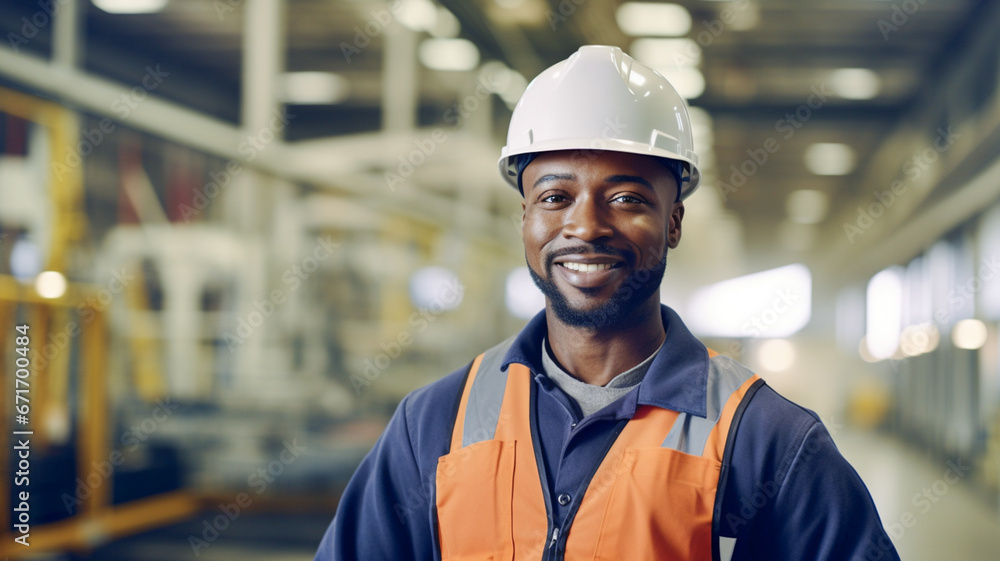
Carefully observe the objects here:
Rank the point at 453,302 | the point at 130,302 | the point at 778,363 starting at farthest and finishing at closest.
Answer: the point at 778,363
the point at 453,302
the point at 130,302

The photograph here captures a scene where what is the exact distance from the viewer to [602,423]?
1.70 m

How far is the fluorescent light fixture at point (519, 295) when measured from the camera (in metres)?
11.2

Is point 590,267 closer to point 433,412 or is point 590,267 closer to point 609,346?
point 609,346

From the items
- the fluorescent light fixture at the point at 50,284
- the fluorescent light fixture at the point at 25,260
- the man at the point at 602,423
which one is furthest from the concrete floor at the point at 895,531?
the man at the point at 602,423

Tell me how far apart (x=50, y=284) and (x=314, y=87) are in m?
7.13

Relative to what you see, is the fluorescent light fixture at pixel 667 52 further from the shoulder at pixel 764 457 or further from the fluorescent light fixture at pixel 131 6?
the shoulder at pixel 764 457

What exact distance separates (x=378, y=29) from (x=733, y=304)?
16288mm

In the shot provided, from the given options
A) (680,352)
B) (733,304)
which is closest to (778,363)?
(733,304)

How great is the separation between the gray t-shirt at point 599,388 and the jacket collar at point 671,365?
0.16 ft

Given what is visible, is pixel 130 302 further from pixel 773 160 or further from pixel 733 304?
pixel 733 304

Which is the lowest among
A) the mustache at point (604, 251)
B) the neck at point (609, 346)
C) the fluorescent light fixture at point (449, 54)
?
the neck at point (609, 346)

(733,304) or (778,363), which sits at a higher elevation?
(733,304)

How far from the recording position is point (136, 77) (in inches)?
391

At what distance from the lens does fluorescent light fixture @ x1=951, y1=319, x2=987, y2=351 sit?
848cm
